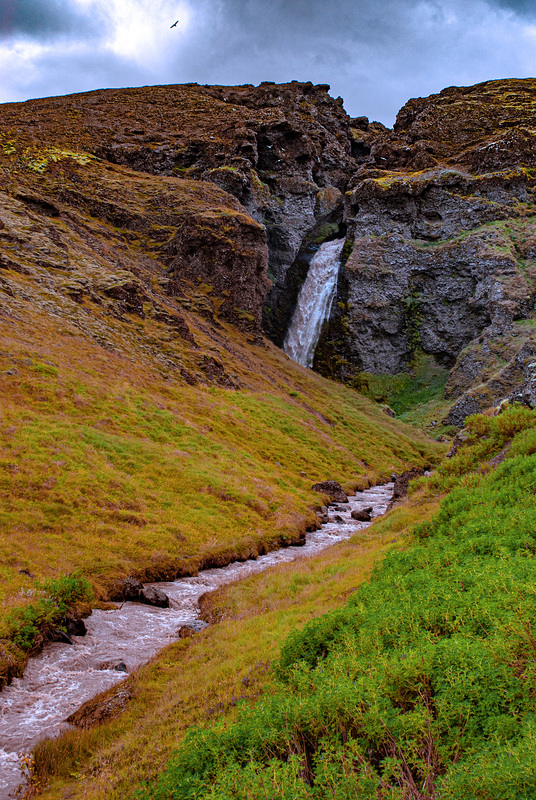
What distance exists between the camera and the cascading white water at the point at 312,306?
A: 270ft

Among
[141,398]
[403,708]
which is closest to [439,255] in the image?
[141,398]

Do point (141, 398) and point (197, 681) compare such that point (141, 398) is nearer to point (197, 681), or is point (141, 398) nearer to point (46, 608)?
point (46, 608)

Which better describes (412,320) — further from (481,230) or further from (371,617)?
(371,617)

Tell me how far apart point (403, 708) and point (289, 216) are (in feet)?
307

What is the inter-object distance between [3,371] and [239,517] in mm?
16669

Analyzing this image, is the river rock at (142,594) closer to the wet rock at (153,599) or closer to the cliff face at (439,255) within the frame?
the wet rock at (153,599)

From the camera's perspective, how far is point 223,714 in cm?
795

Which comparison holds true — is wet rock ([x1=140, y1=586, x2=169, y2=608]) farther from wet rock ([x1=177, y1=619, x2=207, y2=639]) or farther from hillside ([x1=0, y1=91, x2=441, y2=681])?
wet rock ([x1=177, y1=619, x2=207, y2=639])

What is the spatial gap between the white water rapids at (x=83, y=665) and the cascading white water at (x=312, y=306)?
6555 centimetres

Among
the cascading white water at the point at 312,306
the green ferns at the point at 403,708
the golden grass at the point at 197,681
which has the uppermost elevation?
the cascading white water at the point at 312,306

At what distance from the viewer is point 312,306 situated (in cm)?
8575

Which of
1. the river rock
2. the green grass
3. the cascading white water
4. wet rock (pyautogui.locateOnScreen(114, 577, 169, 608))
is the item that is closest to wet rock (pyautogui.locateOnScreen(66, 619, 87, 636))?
wet rock (pyautogui.locateOnScreen(114, 577, 169, 608))

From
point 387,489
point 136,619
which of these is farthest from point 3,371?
point 387,489

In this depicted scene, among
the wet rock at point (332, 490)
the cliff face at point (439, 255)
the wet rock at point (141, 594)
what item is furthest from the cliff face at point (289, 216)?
the wet rock at point (141, 594)
